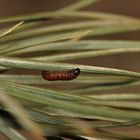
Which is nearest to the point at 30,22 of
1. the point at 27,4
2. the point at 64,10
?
the point at 64,10

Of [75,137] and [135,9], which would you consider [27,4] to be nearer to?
[135,9]

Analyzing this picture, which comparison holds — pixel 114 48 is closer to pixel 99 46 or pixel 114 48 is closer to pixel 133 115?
pixel 99 46

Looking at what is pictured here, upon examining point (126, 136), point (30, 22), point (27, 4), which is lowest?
point (126, 136)

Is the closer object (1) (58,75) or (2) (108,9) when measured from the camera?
(1) (58,75)

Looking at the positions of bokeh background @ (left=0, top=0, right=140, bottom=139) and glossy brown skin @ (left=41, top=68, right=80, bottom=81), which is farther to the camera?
bokeh background @ (left=0, top=0, right=140, bottom=139)

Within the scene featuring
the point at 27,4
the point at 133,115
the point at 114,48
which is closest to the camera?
the point at 133,115

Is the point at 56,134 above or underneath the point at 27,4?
underneath

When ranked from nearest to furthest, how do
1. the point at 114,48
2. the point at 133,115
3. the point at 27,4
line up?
the point at 133,115 → the point at 114,48 → the point at 27,4

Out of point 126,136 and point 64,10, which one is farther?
point 64,10

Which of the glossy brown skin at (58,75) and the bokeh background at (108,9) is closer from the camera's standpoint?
the glossy brown skin at (58,75)
